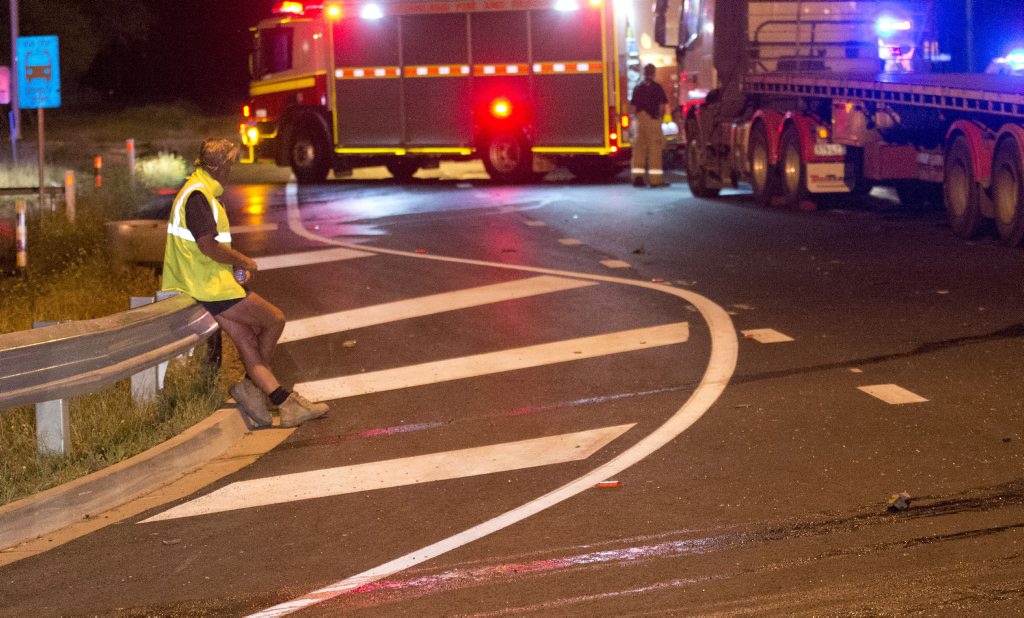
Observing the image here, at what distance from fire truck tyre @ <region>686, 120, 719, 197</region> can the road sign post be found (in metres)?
9.71

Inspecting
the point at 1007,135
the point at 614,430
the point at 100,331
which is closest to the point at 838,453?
the point at 614,430

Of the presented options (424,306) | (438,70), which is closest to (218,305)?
(424,306)

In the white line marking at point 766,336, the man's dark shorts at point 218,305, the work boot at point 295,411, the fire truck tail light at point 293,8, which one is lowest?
the work boot at point 295,411

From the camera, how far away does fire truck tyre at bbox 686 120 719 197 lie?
2319 centimetres

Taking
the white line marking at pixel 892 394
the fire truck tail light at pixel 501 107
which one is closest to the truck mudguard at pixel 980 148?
the white line marking at pixel 892 394

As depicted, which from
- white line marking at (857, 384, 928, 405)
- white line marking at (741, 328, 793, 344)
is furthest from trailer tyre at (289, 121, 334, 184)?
white line marking at (857, 384, 928, 405)

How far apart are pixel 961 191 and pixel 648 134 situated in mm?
8260

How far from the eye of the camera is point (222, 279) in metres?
8.07

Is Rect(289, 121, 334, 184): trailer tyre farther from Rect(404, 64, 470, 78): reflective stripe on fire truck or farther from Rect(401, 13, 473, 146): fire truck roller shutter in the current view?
Rect(404, 64, 470, 78): reflective stripe on fire truck

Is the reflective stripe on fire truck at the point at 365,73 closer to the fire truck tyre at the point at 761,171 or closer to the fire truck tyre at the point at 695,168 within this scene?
the fire truck tyre at the point at 695,168

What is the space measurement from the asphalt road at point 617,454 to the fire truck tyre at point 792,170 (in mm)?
5340

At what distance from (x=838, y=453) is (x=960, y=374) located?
7.16 ft

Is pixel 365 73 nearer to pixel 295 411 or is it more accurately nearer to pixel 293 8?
pixel 293 8

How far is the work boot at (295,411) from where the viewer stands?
27.2 feet
